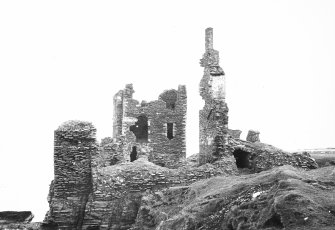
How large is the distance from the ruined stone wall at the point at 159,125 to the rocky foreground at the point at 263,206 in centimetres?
2316

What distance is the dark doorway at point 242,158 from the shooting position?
24781 mm

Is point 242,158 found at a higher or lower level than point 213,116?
lower

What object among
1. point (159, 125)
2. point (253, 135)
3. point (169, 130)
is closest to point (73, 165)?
point (253, 135)

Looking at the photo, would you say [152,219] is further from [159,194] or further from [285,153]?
[285,153]

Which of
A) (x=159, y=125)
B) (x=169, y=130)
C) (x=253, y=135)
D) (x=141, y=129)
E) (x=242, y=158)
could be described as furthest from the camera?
(x=141, y=129)

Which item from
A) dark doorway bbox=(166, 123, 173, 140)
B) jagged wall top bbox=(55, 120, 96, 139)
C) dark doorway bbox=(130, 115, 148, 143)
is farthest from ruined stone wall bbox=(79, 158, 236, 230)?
dark doorway bbox=(130, 115, 148, 143)

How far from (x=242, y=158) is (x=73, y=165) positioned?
9.63 m

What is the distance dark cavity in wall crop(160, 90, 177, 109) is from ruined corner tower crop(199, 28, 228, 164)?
13054 mm

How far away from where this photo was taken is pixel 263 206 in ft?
31.8

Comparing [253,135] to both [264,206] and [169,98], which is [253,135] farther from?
[264,206]

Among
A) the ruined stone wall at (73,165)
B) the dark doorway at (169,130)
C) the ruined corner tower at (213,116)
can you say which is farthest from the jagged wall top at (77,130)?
the dark doorway at (169,130)

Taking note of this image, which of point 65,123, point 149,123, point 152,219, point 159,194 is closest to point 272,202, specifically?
point 152,219

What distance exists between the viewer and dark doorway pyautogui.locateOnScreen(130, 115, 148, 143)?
40906 millimetres

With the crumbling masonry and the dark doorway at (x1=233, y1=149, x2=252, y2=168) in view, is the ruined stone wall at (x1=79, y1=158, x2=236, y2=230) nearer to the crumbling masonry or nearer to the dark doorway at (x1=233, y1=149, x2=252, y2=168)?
the crumbling masonry
